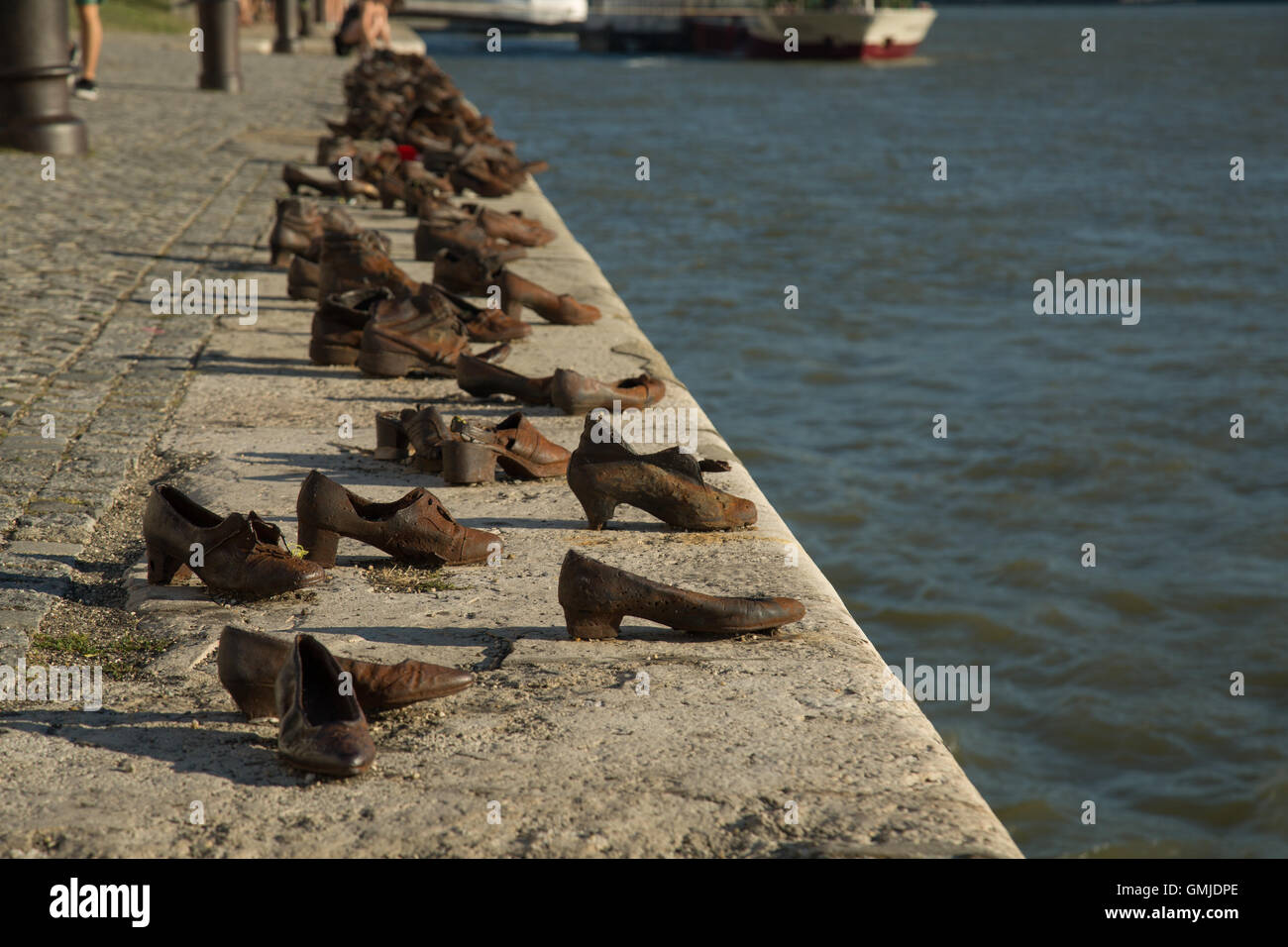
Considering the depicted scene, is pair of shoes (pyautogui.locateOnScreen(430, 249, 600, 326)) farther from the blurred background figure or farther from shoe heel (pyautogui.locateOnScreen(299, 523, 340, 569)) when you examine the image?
the blurred background figure

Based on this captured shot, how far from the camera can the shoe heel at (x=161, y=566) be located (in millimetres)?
2920

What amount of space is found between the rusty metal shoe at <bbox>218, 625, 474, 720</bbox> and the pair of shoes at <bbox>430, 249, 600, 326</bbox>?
10.6ft

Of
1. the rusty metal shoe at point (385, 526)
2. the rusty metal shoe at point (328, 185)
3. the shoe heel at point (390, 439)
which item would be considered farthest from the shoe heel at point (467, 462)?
the rusty metal shoe at point (328, 185)

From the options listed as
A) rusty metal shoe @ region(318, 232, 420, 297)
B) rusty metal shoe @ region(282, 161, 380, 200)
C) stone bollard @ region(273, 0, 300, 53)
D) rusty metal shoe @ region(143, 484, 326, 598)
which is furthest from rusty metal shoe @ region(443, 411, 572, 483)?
stone bollard @ region(273, 0, 300, 53)

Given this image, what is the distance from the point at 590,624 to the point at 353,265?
3.22 meters

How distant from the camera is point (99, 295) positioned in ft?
19.4

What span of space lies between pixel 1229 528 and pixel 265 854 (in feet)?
19.2

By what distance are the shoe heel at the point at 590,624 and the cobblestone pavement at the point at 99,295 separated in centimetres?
100

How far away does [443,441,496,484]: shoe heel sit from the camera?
3.60 meters

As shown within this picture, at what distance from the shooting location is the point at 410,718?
2.42m

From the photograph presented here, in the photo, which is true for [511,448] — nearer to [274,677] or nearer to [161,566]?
[161,566]

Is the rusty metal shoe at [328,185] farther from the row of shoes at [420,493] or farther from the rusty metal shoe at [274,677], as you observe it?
the rusty metal shoe at [274,677]

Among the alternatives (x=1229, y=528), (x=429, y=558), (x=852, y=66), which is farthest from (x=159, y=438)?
(x=852, y=66)

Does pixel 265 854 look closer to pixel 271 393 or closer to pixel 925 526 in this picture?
pixel 271 393
